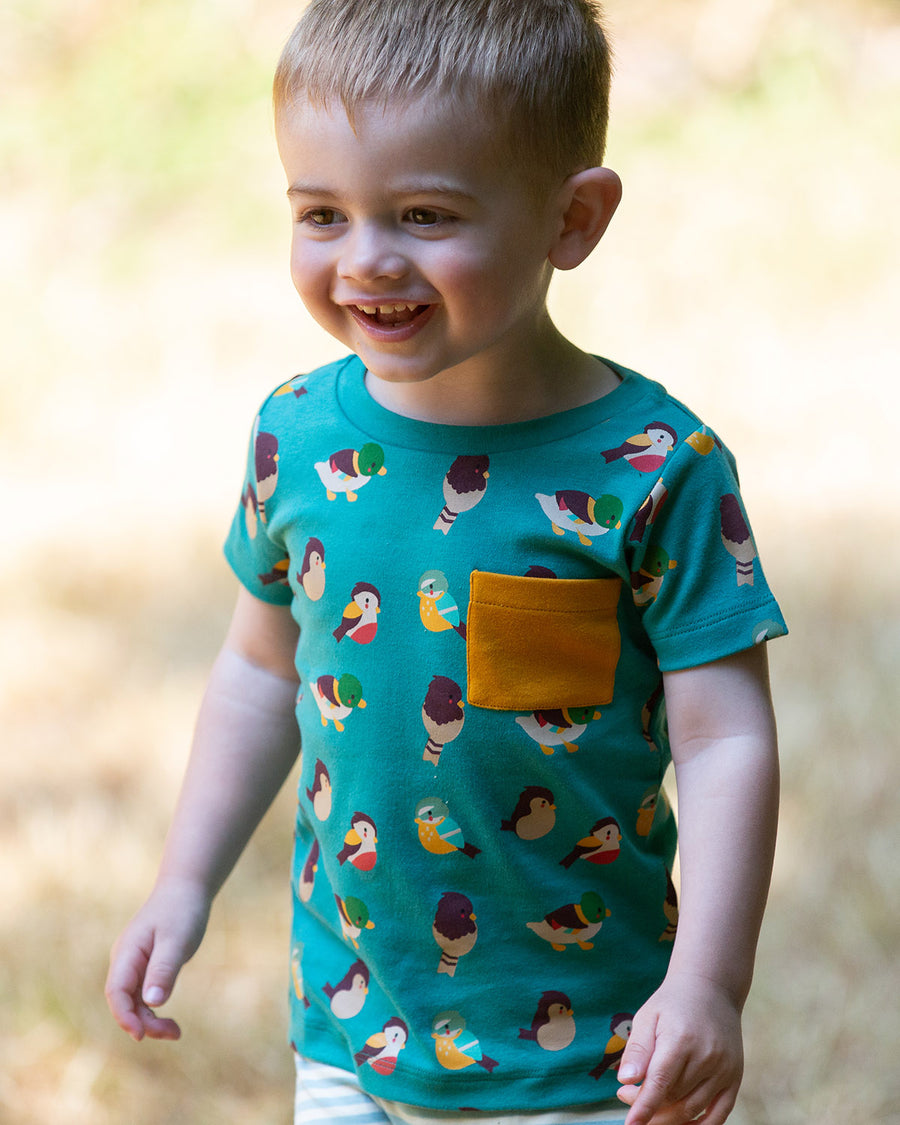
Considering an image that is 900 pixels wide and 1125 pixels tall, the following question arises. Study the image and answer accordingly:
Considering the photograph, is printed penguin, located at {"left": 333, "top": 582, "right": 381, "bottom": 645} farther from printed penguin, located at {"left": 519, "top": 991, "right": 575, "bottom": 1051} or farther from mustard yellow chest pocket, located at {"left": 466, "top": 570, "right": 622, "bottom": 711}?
printed penguin, located at {"left": 519, "top": 991, "right": 575, "bottom": 1051}

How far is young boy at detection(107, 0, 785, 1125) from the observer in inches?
34.6

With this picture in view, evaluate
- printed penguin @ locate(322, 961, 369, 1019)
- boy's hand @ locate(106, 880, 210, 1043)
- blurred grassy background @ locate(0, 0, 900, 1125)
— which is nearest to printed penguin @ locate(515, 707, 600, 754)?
printed penguin @ locate(322, 961, 369, 1019)

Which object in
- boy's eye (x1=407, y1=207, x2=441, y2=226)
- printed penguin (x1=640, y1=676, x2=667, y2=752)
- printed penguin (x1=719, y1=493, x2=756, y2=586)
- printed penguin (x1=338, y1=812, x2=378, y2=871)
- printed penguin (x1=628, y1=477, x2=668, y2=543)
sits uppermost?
boy's eye (x1=407, y1=207, x2=441, y2=226)

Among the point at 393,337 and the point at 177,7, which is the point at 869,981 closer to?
the point at 393,337

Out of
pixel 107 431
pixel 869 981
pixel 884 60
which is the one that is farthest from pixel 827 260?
pixel 869 981

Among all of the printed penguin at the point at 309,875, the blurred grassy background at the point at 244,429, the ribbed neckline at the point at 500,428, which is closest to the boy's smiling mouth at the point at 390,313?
the ribbed neckline at the point at 500,428

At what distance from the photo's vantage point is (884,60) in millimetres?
4094

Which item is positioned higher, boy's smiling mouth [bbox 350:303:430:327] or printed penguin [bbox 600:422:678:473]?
boy's smiling mouth [bbox 350:303:430:327]

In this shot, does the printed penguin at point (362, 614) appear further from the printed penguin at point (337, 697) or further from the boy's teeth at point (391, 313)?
the boy's teeth at point (391, 313)

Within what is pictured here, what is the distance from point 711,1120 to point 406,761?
0.99 ft

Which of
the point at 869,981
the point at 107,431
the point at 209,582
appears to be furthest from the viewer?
the point at 107,431

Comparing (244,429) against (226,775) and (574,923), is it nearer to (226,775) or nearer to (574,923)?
(226,775)

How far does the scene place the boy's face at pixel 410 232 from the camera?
0.86m

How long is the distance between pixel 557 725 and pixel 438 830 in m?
0.11
